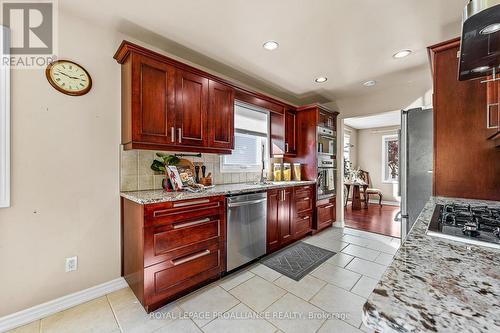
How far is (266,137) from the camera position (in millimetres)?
3500

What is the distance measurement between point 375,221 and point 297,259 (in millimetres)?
2695

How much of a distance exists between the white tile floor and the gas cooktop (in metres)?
1.09

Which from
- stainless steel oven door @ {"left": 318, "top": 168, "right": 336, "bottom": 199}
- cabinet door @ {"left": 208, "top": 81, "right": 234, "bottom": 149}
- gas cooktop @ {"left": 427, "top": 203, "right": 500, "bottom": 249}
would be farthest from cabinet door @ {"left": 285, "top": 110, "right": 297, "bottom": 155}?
gas cooktop @ {"left": 427, "top": 203, "right": 500, "bottom": 249}

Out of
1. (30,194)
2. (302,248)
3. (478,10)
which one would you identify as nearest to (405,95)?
(302,248)

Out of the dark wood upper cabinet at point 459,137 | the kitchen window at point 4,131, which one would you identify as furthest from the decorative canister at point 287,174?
the kitchen window at point 4,131

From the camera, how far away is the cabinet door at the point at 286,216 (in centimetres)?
292

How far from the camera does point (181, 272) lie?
1839 millimetres

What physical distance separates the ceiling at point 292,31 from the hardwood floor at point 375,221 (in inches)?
102

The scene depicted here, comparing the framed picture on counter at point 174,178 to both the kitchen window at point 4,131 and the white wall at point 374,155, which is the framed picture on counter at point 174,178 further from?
the white wall at point 374,155

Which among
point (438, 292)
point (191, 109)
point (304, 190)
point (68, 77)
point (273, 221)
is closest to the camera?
A: point (438, 292)

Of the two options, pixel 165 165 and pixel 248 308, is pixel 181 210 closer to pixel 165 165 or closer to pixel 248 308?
pixel 165 165

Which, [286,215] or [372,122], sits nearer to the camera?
[286,215]

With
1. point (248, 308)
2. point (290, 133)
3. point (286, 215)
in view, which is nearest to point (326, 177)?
point (290, 133)

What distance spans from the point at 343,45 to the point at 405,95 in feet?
6.07
